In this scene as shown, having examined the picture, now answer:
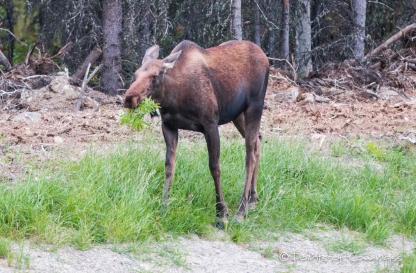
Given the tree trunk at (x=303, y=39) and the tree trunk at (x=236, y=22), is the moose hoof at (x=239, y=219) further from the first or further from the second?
the tree trunk at (x=303, y=39)

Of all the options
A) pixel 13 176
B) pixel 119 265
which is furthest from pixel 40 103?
pixel 119 265

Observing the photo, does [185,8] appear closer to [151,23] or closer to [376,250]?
Answer: [151,23]

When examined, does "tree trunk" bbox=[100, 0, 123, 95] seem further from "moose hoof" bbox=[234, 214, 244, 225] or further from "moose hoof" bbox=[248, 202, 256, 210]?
"moose hoof" bbox=[234, 214, 244, 225]

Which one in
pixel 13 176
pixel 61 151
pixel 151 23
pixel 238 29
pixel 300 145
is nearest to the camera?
pixel 13 176

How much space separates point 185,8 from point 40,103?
430cm

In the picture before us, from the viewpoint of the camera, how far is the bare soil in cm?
618

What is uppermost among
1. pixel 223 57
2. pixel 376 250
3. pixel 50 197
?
pixel 223 57

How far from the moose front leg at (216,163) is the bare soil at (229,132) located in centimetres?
36

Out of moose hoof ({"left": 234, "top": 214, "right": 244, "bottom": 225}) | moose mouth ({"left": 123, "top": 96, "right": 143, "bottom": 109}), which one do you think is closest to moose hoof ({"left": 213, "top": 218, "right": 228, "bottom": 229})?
moose hoof ({"left": 234, "top": 214, "right": 244, "bottom": 225})

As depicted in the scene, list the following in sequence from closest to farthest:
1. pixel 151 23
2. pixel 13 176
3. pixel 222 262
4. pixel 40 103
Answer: pixel 222 262 < pixel 13 176 < pixel 40 103 < pixel 151 23

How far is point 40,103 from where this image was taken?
11.3 m

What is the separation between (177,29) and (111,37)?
266cm

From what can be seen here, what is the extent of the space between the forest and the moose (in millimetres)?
4505

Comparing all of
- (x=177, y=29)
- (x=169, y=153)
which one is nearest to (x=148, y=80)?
(x=169, y=153)
